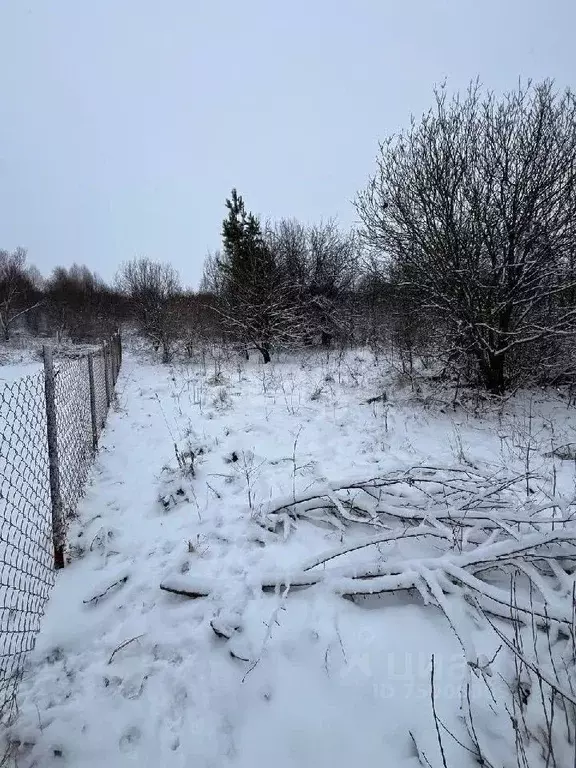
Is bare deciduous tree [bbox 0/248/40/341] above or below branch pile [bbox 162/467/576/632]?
above

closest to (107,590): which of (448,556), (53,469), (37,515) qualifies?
(53,469)

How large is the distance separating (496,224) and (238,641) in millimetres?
7304

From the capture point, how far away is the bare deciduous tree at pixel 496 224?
6.05 meters

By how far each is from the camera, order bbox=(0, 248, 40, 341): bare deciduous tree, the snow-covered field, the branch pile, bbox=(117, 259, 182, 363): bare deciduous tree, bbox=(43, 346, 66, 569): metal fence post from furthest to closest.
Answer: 1. bbox=(0, 248, 40, 341): bare deciduous tree
2. bbox=(117, 259, 182, 363): bare deciduous tree
3. bbox=(43, 346, 66, 569): metal fence post
4. the branch pile
5. the snow-covered field

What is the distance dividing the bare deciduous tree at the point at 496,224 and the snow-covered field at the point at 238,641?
3360 mm

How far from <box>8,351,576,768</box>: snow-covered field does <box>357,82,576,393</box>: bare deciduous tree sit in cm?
336

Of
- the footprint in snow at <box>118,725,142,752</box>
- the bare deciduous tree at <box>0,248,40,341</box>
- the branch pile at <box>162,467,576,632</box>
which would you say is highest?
the bare deciduous tree at <box>0,248,40,341</box>

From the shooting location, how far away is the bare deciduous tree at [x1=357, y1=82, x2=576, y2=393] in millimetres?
6051

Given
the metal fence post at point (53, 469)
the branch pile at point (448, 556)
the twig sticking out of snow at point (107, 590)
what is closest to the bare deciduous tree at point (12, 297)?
the metal fence post at point (53, 469)

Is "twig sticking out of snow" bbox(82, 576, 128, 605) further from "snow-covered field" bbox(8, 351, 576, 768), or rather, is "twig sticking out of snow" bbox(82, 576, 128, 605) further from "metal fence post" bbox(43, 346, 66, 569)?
"metal fence post" bbox(43, 346, 66, 569)

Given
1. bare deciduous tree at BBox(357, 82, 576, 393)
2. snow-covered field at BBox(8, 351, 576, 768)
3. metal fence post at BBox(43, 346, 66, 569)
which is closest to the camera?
snow-covered field at BBox(8, 351, 576, 768)

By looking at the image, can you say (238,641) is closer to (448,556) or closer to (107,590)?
(107,590)

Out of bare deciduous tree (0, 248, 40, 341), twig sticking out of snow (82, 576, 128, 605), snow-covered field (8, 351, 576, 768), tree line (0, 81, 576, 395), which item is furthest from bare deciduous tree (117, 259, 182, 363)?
twig sticking out of snow (82, 576, 128, 605)

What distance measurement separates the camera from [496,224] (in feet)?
20.8
